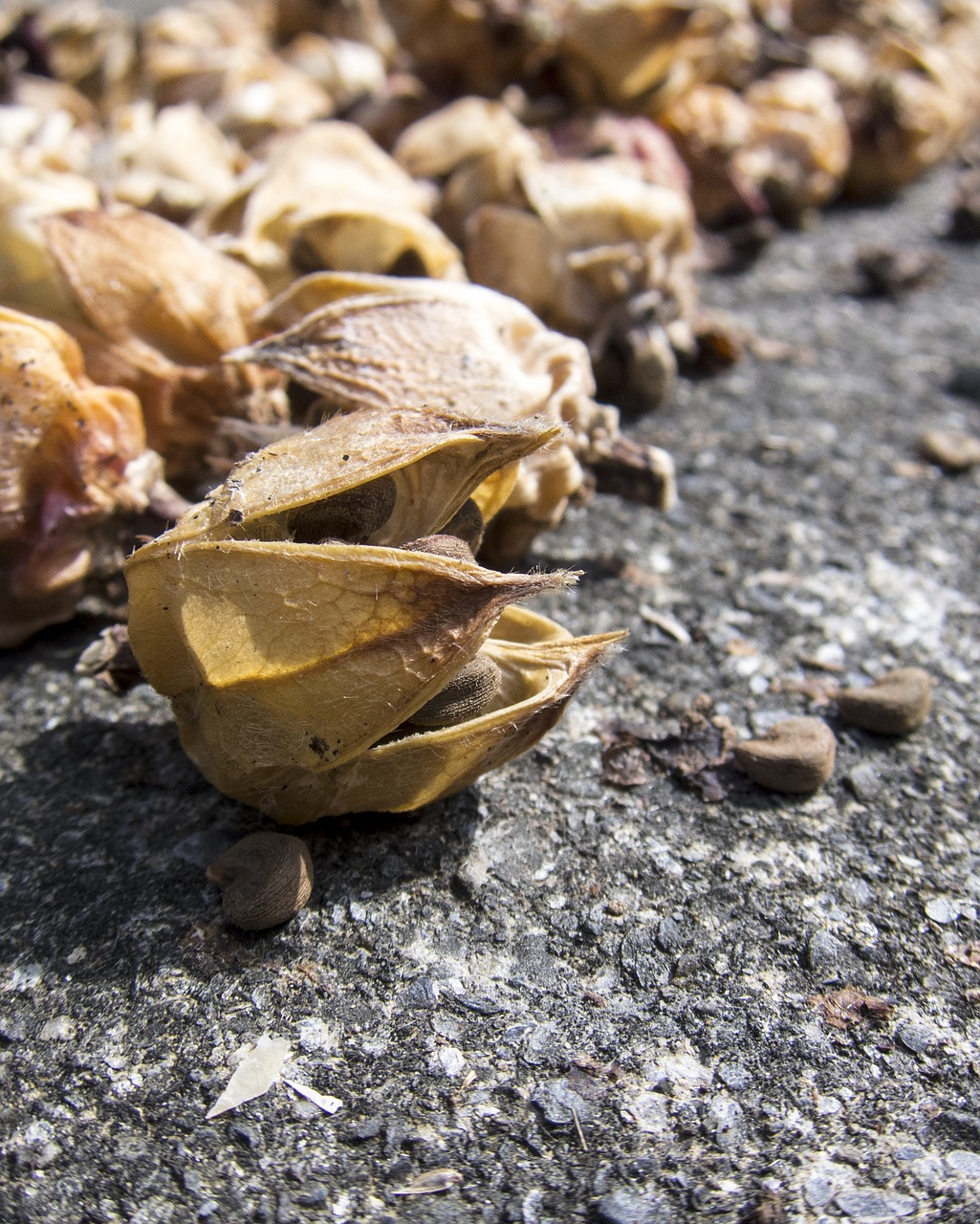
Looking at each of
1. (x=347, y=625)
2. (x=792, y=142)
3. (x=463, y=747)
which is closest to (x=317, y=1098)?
(x=463, y=747)

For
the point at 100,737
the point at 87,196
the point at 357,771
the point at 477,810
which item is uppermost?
the point at 87,196

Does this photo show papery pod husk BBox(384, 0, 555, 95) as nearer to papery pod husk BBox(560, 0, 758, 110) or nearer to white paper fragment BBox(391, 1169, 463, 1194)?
papery pod husk BBox(560, 0, 758, 110)

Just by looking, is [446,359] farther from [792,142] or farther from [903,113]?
[903,113]

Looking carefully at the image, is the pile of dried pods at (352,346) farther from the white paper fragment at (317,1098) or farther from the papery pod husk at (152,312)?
the white paper fragment at (317,1098)

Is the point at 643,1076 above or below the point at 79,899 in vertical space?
above

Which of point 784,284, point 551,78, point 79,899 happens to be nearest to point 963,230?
point 784,284

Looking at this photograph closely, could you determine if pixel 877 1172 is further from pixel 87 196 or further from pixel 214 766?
pixel 87 196

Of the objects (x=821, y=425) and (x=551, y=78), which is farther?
(x=551, y=78)
